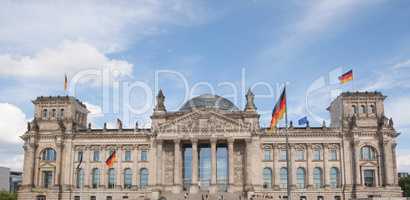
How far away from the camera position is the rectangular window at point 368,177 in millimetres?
91938

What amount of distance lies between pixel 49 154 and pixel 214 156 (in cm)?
3259

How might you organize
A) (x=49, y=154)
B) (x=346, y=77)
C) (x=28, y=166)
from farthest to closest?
(x=49, y=154)
(x=28, y=166)
(x=346, y=77)

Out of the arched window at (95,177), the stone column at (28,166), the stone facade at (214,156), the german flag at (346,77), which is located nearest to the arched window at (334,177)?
the stone facade at (214,156)

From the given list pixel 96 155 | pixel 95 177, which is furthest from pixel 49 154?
pixel 95 177

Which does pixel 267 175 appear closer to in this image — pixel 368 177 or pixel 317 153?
pixel 317 153

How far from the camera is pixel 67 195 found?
94.2m

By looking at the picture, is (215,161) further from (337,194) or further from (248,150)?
(337,194)

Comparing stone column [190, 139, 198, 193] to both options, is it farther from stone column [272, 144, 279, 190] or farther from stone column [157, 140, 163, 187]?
stone column [272, 144, 279, 190]

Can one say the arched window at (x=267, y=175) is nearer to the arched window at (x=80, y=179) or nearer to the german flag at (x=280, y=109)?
the arched window at (x=80, y=179)

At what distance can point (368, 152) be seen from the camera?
92.9 meters

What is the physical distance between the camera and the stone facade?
9162 centimetres

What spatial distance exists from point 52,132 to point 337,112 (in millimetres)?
56596

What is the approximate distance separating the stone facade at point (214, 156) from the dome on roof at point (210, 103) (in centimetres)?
617

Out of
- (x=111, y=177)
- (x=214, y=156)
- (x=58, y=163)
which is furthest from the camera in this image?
(x=111, y=177)
